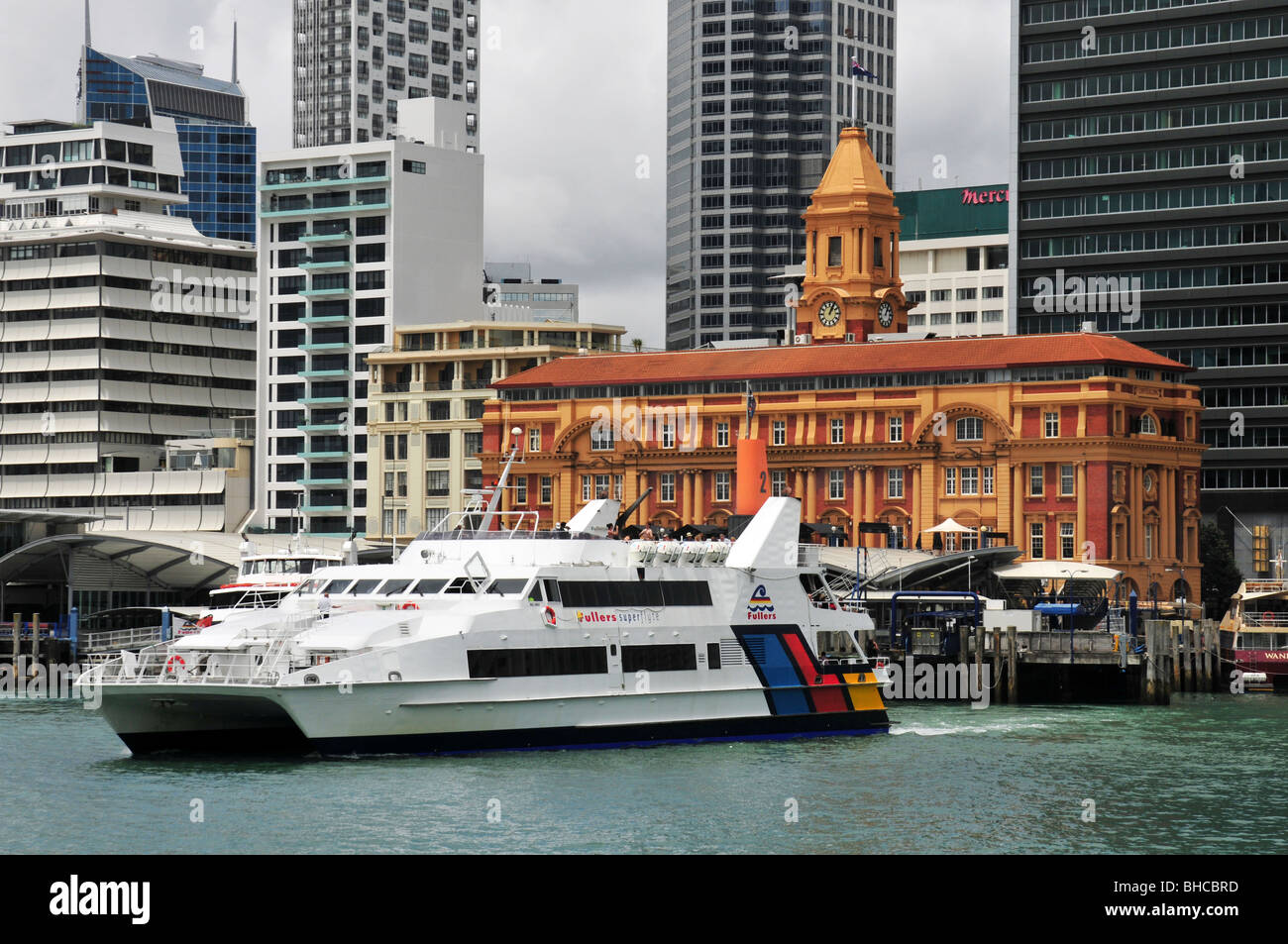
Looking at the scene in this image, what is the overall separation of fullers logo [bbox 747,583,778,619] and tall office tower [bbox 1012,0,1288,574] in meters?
92.6

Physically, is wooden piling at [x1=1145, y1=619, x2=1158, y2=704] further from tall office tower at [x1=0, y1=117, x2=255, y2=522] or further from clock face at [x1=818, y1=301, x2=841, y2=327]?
tall office tower at [x1=0, y1=117, x2=255, y2=522]

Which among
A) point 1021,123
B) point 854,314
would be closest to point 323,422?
point 854,314

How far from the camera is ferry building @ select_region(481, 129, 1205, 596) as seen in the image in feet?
366

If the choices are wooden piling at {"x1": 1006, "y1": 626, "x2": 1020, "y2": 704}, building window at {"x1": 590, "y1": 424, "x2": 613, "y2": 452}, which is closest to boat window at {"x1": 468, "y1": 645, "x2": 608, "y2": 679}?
wooden piling at {"x1": 1006, "y1": 626, "x2": 1020, "y2": 704}

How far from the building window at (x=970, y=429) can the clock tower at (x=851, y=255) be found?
20.1 metres

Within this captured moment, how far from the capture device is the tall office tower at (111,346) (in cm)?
13788

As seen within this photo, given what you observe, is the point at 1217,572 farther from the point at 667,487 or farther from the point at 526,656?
the point at 526,656

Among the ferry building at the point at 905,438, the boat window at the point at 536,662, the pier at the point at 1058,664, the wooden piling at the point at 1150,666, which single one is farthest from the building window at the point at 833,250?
Result: the boat window at the point at 536,662

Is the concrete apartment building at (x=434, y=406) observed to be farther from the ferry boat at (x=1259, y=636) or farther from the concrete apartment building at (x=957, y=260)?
the ferry boat at (x=1259, y=636)

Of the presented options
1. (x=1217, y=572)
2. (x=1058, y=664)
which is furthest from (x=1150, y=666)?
(x=1217, y=572)

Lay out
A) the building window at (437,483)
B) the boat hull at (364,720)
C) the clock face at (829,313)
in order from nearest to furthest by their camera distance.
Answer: the boat hull at (364,720) → the clock face at (829,313) → the building window at (437,483)
